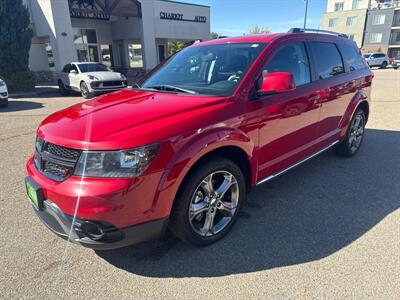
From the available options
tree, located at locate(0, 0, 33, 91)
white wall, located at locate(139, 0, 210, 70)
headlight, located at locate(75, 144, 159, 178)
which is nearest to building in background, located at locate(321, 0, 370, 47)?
white wall, located at locate(139, 0, 210, 70)

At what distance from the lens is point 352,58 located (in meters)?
4.87

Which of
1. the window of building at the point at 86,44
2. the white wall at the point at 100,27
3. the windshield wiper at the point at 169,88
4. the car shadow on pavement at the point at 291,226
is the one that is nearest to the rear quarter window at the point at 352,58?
the car shadow on pavement at the point at 291,226

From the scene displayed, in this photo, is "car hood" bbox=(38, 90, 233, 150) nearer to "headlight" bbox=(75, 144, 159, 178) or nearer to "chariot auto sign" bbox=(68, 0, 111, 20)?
"headlight" bbox=(75, 144, 159, 178)

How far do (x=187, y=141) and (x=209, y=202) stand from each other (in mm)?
707

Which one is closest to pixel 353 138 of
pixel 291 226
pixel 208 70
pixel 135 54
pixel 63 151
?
pixel 291 226

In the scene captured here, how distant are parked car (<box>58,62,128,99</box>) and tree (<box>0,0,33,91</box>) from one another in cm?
288

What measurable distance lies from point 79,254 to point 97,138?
1.22 m

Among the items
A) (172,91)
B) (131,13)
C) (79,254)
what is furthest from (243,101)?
(131,13)

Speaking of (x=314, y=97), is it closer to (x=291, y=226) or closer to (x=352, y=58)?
(x=291, y=226)

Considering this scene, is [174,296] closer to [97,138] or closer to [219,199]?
[219,199]

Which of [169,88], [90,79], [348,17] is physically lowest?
[90,79]

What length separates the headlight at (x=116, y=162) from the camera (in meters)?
2.16

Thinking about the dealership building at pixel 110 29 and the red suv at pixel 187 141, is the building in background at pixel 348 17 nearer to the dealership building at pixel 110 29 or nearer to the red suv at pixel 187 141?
the dealership building at pixel 110 29

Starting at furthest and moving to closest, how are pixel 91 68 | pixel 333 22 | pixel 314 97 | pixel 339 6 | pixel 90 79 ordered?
1. pixel 339 6
2. pixel 333 22
3. pixel 91 68
4. pixel 90 79
5. pixel 314 97
